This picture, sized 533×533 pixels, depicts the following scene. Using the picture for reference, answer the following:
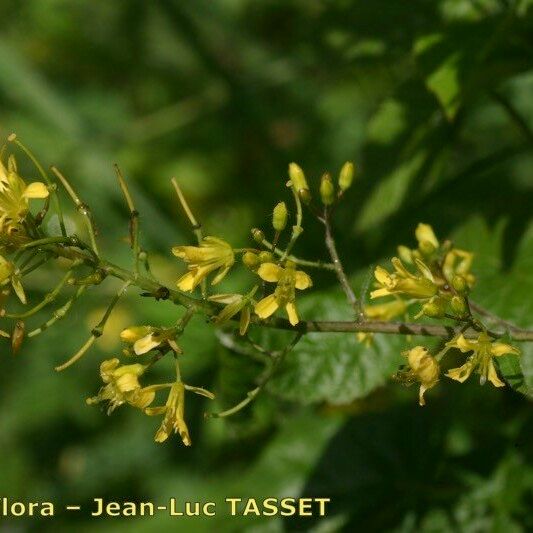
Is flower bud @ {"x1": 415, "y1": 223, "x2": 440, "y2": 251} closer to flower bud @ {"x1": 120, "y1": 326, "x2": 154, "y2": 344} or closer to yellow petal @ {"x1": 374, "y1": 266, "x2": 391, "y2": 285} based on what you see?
yellow petal @ {"x1": 374, "y1": 266, "x2": 391, "y2": 285}

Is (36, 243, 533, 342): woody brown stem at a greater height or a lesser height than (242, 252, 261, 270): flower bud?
lesser

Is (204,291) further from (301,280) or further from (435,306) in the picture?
(435,306)

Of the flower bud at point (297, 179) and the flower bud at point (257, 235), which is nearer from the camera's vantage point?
the flower bud at point (257, 235)

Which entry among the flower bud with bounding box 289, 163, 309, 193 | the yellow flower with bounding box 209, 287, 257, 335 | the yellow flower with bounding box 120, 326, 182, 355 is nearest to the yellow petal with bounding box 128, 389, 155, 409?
the yellow flower with bounding box 120, 326, 182, 355

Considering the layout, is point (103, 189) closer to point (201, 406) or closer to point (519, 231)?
point (201, 406)

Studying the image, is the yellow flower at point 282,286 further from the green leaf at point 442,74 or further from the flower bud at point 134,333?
the green leaf at point 442,74

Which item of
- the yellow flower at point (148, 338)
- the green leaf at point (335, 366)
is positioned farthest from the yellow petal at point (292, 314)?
the green leaf at point (335, 366)
